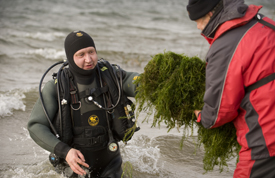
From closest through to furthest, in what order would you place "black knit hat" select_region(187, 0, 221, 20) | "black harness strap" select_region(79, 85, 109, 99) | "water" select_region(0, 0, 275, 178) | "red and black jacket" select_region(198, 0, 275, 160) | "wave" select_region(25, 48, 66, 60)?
"red and black jacket" select_region(198, 0, 275, 160), "black knit hat" select_region(187, 0, 221, 20), "black harness strap" select_region(79, 85, 109, 99), "water" select_region(0, 0, 275, 178), "wave" select_region(25, 48, 66, 60)

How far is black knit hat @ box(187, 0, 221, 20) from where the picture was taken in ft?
8.45

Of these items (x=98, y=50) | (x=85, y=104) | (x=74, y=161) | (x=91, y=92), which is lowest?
(x=98, y=50)

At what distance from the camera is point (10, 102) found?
704cm

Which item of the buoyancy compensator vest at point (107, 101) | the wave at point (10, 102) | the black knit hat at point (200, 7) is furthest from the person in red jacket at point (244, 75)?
the wave at point (10, 102)

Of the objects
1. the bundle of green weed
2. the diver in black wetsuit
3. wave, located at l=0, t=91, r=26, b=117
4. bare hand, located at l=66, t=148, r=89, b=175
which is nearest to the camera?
the bundle of green weed

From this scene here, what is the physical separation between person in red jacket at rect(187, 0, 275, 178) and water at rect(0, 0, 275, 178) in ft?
4.65

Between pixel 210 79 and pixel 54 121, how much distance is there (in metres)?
1.97

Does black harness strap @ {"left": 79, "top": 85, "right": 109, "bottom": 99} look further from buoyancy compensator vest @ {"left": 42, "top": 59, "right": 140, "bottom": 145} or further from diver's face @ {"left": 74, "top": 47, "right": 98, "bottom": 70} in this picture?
diver's face @ {"left": 74, "top": 47, "right": 98, "bottom": 70}

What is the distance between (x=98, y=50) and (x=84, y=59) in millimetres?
9400

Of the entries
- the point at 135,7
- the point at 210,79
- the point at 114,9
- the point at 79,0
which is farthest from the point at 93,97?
the point at 79,0

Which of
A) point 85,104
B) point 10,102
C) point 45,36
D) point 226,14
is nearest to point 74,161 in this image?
point 85,104

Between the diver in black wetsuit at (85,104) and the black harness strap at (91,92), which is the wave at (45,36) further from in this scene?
the black harness strap at (91,92)

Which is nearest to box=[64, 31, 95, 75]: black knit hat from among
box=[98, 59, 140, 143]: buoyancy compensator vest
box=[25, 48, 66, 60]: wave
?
box=[98, 59, 140, 143]: buoyancy compensator vest

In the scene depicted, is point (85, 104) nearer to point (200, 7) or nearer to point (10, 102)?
point (200, 7)
